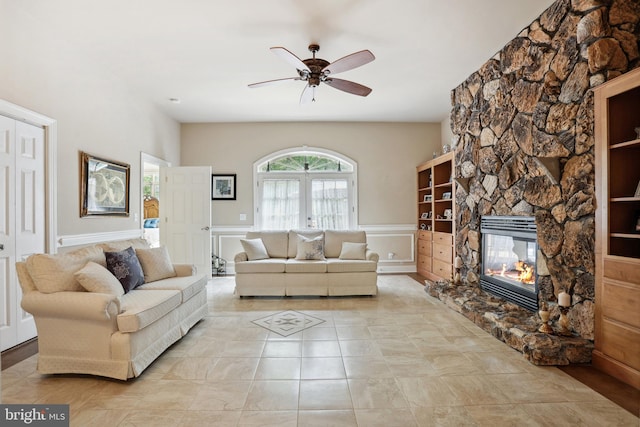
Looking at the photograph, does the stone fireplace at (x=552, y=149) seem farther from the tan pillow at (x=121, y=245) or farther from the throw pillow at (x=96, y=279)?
the tan pillow at (x=121, y=245)

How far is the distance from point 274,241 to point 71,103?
3.06 meters

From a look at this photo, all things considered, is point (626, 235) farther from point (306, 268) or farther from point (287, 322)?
point (306, 268)

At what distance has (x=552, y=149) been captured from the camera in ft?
9.61

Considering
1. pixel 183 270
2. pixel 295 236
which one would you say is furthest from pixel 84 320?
pixel 295 236

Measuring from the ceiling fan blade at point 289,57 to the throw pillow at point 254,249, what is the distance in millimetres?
2700

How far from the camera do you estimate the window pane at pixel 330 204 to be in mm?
6715

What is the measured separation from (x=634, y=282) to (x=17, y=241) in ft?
15.8

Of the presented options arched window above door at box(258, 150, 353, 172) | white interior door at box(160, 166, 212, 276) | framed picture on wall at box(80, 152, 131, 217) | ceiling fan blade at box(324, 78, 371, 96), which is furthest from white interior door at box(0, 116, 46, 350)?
arched window above door at box(258, 150, 353, 172)

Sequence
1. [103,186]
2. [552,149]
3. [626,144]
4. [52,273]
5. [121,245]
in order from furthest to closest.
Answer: [103,186]
[121,245]
[552,149]
[52,273]
[626,144]

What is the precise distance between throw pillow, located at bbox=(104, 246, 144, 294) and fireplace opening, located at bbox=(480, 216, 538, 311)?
12.4 feet

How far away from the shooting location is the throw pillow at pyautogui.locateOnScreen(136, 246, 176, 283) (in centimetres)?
353

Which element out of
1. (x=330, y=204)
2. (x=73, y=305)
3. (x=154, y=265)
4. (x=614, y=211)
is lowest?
(x=73, y=305)

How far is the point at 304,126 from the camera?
6656 mm

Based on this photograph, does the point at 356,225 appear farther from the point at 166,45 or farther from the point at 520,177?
the point at 166,45
